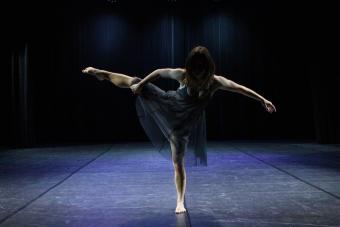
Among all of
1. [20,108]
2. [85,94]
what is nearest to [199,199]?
[20,108]

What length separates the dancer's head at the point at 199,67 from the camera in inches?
105

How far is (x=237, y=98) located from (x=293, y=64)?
1849 mm

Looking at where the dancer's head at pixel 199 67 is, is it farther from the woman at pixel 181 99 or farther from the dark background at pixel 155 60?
the dark background at pixel 155 60

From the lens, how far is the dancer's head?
105 inches

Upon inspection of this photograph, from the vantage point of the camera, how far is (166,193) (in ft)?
12.6

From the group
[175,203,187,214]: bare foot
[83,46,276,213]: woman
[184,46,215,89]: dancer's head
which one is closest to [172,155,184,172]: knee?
[83,46,276,213]: woman

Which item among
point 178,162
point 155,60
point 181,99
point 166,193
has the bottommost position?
point 166,193

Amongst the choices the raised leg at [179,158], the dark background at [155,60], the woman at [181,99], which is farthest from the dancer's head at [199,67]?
the dark background at [155,60]

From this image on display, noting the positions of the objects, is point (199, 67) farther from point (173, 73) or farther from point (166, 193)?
point (166, 193)

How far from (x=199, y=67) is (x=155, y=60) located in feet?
27.4

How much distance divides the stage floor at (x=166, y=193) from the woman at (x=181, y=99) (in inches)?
16.3

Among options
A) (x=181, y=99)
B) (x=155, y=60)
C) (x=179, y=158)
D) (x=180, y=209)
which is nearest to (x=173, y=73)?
(x=181, y=99)

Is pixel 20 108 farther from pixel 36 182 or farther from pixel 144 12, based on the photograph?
pixel 36 182

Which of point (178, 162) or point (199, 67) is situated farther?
→ point (178, 162)
